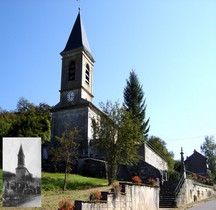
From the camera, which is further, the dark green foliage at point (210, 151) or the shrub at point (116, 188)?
the dark green foliage at point (210, 151)

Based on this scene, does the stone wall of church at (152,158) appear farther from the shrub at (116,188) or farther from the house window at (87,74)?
the shrub at (116,188)

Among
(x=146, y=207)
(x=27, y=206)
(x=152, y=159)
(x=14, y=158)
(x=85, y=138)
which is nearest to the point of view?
(x=14, y=158)

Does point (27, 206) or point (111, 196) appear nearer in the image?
point (27, 206)

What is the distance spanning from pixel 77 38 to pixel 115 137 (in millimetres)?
18021

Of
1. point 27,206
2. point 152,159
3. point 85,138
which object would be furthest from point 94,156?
point 27,206

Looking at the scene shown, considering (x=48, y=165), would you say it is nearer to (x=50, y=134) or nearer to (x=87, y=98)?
(x=50, y=134)

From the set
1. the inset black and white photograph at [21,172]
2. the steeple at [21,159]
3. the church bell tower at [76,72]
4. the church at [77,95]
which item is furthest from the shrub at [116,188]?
the church bell tower at [76,72]

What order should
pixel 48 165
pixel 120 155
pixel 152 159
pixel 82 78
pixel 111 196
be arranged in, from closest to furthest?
pixel 111 196 → pixel 120 155 → pixel 48 165 → pixel 82 78 → pixel 152 159

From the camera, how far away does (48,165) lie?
2630cm

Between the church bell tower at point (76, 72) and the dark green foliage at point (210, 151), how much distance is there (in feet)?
123

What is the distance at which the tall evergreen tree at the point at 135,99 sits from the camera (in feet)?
135

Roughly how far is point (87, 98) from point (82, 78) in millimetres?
2435

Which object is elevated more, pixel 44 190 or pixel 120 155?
pixel 120 155

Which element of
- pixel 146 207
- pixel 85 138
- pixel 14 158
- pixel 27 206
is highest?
pixel 85 138
